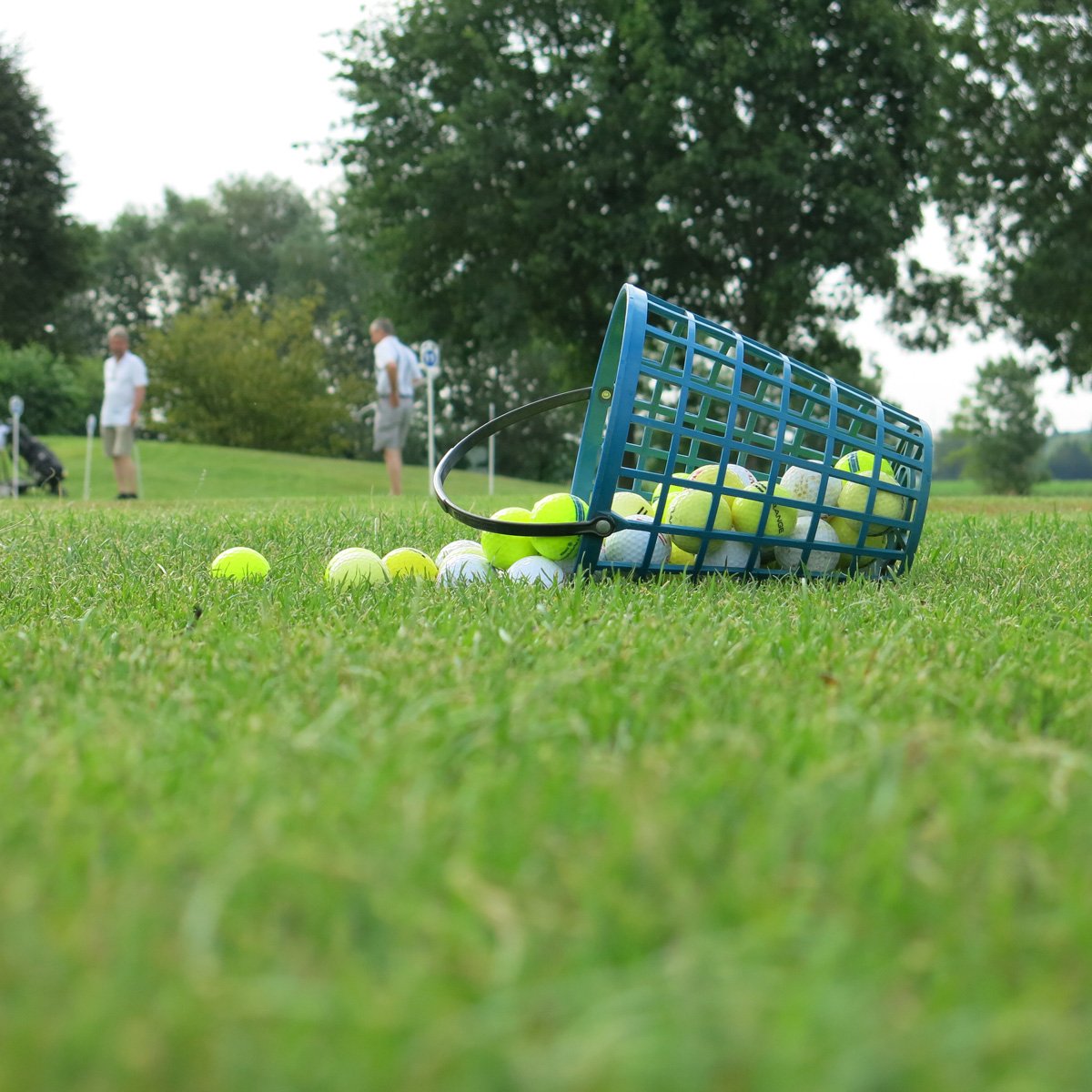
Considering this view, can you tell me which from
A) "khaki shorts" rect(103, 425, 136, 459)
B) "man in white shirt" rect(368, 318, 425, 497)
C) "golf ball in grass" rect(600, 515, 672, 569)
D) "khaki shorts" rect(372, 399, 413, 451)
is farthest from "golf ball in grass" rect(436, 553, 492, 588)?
"khaki shorts" rect(103, 425, 136, 459)

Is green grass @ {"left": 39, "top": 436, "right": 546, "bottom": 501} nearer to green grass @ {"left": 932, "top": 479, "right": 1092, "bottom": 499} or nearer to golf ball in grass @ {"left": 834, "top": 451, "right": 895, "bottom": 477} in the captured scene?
green grass @ {"left": 932, "top": 479, "right": 1092, "bottom": 499}

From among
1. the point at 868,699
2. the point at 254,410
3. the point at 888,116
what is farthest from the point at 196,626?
the point at 254,410

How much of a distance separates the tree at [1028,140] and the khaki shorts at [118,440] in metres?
14.1

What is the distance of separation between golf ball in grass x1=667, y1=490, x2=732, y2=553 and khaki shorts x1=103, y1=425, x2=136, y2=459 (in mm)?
9924

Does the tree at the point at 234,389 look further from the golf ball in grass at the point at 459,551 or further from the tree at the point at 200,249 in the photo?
the golf ball in grass at the point at 459,551

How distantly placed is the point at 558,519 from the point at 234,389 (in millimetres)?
33972

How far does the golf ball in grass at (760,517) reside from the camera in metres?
3.09

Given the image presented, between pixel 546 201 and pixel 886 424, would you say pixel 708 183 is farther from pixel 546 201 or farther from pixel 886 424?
pixel 886 424

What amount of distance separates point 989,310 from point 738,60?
7.22 metres

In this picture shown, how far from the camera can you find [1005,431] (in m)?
65.1

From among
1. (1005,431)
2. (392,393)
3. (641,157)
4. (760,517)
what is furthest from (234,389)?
(1005,431)

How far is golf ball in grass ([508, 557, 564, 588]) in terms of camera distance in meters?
2.95

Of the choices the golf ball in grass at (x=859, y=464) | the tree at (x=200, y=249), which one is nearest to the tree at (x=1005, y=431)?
the tree at (x=200, y=249)

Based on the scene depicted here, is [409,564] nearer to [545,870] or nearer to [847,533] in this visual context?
[847,533]
